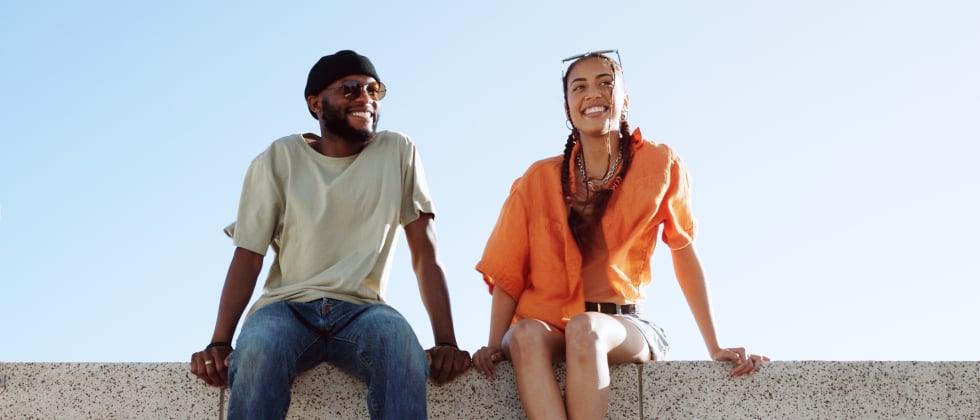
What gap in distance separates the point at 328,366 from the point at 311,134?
1.02m

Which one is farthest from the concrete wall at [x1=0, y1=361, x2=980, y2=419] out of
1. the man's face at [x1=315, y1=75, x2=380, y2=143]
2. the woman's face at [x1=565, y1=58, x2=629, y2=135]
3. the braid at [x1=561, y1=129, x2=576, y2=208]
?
the woman's face at [x1=565, y1=58, x2=629, y2=135]

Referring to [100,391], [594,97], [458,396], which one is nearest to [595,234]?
[594,97]

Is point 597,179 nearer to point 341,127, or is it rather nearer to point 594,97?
point 594,97

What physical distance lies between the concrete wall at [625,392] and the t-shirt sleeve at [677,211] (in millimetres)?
569

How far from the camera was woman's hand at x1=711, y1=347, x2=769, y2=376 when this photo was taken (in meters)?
4.44

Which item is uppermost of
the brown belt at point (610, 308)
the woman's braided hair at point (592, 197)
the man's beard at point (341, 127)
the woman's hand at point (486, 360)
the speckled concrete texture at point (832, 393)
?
the man's beard at point (341, 127)

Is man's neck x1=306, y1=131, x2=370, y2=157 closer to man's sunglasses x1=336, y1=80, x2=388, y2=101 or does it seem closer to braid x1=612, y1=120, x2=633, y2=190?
man's sunglasses x1=336, y1=80, x2=388, y2=101

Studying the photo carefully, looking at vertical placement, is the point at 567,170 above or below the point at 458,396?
above

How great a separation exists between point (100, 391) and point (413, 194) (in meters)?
1.40

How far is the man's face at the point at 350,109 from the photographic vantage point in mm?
4754

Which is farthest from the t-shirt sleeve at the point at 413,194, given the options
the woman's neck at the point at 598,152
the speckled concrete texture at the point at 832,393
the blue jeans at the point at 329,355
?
the speckled concrete texture at the point at 832,393

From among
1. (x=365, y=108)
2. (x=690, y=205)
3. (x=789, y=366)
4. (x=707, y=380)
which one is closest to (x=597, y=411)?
(x=707, y=380)

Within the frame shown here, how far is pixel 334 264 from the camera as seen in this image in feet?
14.8

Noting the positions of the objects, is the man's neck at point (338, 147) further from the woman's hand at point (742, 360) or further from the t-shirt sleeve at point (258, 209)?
the woman's hand at point (742, 360)
